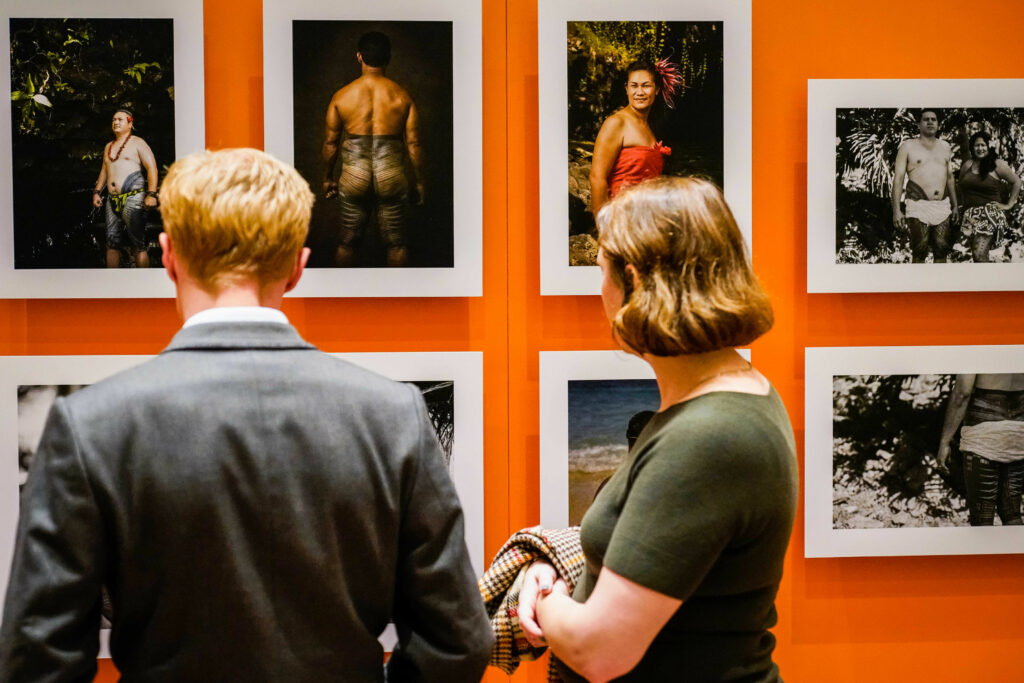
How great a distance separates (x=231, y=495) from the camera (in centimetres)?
110

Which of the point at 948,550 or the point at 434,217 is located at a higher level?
the point at 434,217

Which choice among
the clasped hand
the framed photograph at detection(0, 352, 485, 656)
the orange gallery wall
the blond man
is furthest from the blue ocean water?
the blond man

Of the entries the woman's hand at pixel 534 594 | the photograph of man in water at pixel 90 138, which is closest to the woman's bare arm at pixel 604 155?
the woman's hand at pixel 534 594

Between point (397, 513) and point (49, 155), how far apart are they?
5.18ft

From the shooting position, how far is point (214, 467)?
109cm

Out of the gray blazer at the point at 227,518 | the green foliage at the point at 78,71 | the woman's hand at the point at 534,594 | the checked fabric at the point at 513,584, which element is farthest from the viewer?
the green foliage at the point at 78,71

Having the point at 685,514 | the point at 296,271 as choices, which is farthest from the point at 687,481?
the point at 296,271

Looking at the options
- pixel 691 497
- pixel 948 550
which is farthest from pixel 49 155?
pixel 948 550

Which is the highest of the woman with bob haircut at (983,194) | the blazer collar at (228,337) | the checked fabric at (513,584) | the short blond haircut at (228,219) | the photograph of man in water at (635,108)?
the photograph of man in water at (635,108)

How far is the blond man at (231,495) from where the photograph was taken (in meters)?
1.06

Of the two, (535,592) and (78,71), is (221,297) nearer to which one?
(535,592)

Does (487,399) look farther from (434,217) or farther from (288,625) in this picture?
(288,625)

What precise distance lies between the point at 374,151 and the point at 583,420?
882mm

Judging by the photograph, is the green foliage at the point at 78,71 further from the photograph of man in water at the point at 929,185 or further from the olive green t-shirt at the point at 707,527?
the photograph of man in water at the point at 929,185
